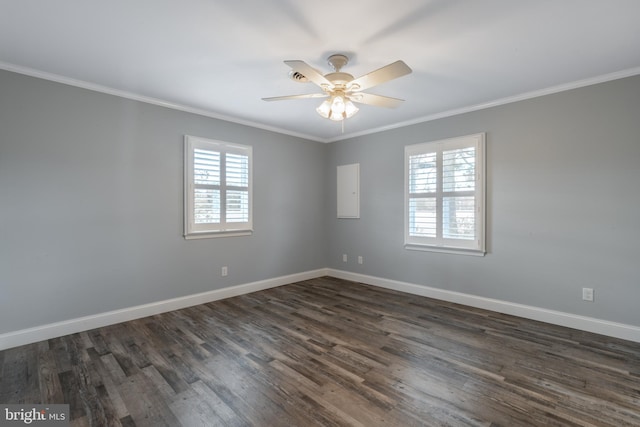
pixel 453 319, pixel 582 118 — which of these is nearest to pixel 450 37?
pixel 582 118

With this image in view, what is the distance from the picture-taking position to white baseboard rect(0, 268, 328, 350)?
270 centimetres

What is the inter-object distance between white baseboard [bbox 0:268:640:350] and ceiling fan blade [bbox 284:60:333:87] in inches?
120

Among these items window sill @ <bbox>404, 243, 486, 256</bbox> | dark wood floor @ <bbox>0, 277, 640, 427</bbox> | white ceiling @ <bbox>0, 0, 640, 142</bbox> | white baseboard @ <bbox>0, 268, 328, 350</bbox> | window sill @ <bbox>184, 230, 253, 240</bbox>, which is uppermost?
white ceiling @ <bbox>0, 0, 640, 142</bbox>

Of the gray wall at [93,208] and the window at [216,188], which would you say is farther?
the window at [216,188]

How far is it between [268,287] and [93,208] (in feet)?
8.18

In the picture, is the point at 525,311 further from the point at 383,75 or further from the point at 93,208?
the point at 93,208

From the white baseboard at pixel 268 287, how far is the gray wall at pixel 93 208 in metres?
0.08

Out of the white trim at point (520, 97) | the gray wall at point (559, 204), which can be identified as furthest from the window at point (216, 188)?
the gray wall at point (559, 204)

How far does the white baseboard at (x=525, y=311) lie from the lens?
286cm

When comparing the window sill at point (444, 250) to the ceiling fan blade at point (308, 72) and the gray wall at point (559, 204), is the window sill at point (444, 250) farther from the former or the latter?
the ceiling fan blade at point (308, 72)

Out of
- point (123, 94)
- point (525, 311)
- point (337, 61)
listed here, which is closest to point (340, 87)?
point (337, 61)

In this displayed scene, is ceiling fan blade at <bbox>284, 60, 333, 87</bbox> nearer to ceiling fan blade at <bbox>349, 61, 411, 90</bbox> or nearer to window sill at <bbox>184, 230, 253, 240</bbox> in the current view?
ceiling fan blade at <bbox>349, 61, 411, 90</bbox>

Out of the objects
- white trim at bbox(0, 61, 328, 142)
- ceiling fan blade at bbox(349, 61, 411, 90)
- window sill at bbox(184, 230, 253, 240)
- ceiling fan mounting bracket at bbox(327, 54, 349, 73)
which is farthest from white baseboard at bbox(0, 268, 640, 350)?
ceiling fan mounting bracket at bbox(327, 54, 349, 73)

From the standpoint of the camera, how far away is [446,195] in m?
3.95
